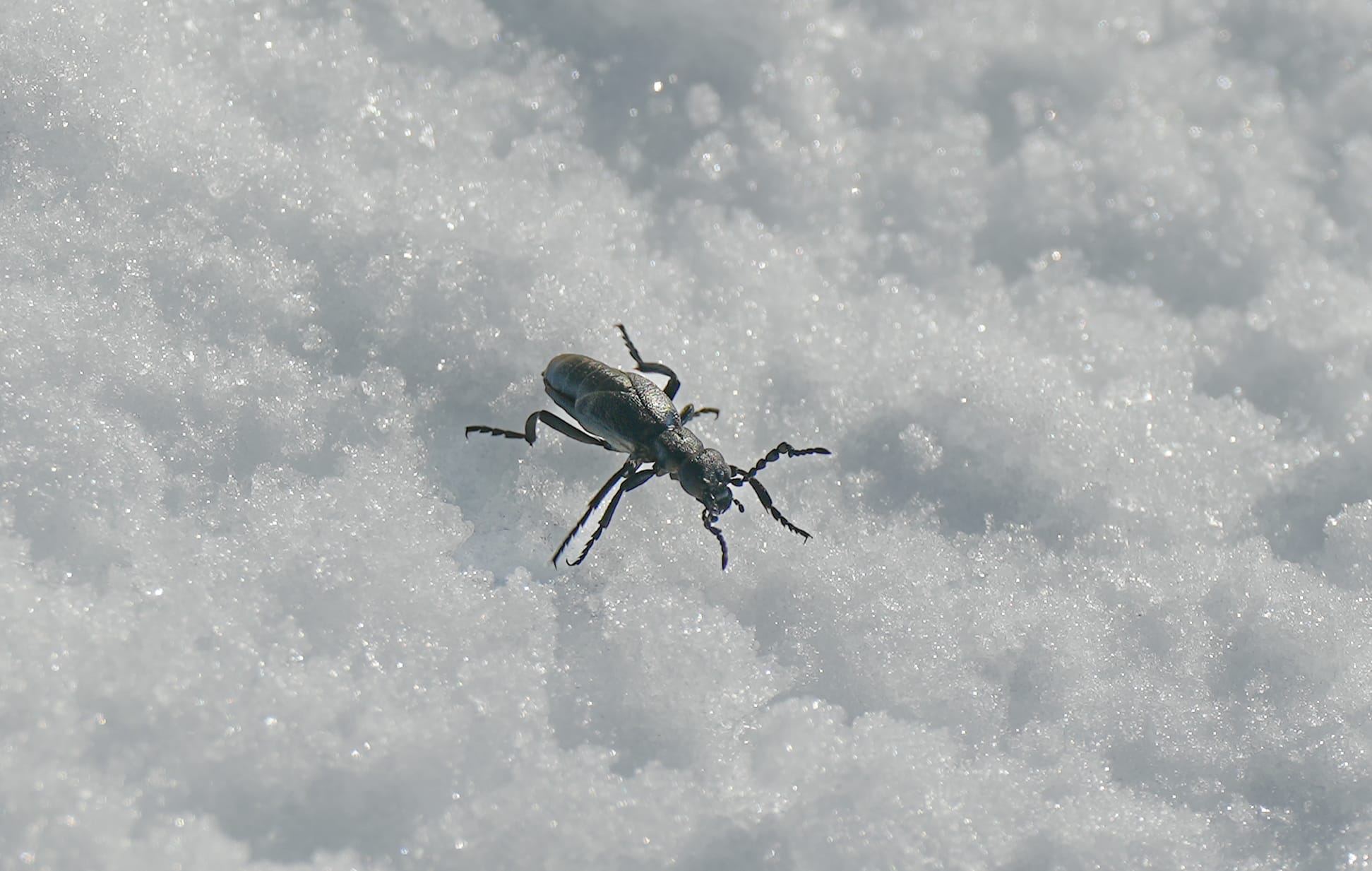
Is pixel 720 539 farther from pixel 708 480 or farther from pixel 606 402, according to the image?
pixel 606 402

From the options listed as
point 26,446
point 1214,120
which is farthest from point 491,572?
point 1214,120

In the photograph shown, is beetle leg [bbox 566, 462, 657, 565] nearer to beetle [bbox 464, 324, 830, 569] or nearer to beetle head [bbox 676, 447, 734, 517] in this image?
beetle [bbox 464, 324, 830, 569]

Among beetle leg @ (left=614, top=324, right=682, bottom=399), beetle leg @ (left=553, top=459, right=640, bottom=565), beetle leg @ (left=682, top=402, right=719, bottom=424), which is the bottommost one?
beetle leg @ (left=553, top=459, right=640, bottom=565)

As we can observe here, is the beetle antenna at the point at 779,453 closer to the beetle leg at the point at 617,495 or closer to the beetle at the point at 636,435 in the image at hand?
the beetle at the point at 636,435

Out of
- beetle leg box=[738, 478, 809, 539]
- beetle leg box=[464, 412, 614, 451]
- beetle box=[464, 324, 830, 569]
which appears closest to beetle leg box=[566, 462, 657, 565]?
beetle box=[464, 324, 830, 569]

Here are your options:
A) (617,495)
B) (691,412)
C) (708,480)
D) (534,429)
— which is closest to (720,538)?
(708,480)

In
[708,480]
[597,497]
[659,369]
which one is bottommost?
[597,497]
